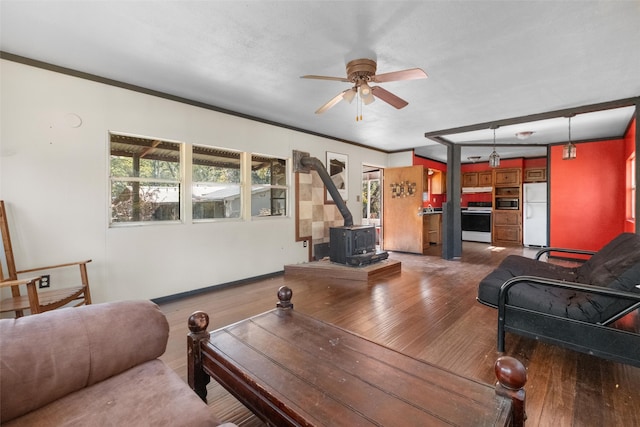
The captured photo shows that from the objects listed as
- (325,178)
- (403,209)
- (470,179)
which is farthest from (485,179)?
(325,178)

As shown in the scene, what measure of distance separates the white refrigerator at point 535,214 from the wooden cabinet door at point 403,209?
3.13m

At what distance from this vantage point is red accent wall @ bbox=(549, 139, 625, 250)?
17.3ft

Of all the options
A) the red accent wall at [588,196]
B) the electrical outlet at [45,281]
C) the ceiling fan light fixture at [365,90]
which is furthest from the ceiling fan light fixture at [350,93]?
the red accent wall at [588,196]

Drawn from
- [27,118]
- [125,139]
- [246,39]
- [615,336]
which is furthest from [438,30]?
[27,118]

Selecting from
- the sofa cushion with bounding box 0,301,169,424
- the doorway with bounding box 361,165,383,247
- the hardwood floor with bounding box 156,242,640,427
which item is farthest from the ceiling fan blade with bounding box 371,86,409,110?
the doorway with bounding box 361,165,383,247

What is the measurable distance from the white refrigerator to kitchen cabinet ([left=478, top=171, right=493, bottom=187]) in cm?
112

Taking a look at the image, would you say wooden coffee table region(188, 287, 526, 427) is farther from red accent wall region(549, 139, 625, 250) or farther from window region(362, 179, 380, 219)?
window region(362, 179, 380, 219)

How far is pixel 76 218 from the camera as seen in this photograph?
295 cm

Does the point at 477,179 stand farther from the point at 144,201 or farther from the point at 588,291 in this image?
the point at 144,201

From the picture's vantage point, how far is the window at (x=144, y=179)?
326 centimetres

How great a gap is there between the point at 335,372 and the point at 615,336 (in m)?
1.90

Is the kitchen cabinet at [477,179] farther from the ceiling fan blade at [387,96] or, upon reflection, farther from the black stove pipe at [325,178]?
the ceiling fan blade at [387,96]

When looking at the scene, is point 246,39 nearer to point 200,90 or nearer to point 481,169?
point 200,90

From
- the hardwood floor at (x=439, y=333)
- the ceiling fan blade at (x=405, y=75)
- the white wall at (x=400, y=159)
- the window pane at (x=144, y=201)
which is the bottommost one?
the hardwood floor at (x=439, y=333)
